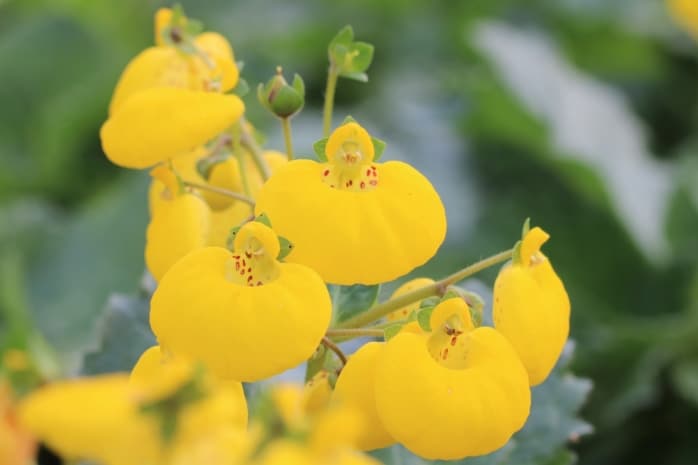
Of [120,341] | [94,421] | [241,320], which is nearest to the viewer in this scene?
[94,421]

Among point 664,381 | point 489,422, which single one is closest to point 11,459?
point 489,422

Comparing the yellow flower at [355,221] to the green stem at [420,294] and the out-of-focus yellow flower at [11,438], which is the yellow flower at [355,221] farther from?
the out-of-focus yellow flower at [11,438]

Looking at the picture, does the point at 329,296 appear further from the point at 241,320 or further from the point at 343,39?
the point at 343,39

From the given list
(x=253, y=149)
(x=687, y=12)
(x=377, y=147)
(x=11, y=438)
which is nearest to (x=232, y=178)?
(x=253, y=149)

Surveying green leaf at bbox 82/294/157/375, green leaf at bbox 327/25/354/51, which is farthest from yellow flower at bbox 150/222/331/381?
green leaf at bbox 82/294/157/375

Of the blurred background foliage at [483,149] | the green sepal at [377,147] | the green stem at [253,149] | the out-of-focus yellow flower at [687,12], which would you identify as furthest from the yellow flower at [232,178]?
the out-of-focus yellow flower at [687,12]
